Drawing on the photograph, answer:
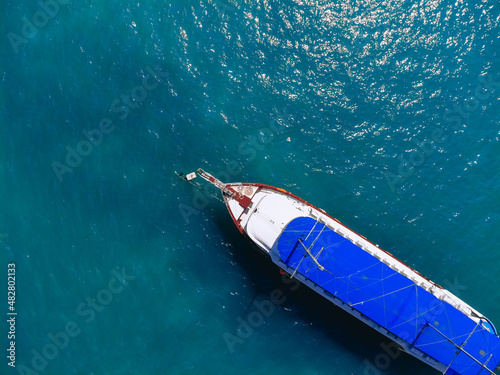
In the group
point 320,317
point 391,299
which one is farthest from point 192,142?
point 391,299

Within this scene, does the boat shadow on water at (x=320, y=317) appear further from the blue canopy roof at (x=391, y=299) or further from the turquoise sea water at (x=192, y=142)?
the blue canopy roof at (x=391, y=299)

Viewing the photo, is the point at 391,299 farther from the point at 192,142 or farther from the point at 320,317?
the point at 192,142

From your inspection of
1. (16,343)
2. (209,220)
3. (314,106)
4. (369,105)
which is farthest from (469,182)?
(16,343)

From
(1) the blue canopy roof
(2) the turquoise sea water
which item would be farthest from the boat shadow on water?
(1) the blue canopy roof

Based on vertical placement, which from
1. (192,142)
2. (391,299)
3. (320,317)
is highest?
(192,142)

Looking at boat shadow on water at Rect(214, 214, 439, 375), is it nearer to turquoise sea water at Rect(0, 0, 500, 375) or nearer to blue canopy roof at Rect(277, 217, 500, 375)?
turquoise sea water at Rect(0, 0, 500, 375)

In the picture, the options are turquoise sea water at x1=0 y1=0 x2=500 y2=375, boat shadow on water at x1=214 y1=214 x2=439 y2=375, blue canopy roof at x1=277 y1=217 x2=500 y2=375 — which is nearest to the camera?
blue canopy roof at x1=277 y1=217 x2=500 y2=375

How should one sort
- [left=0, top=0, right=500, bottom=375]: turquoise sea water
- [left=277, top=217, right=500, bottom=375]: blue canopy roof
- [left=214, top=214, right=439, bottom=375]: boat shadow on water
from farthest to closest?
[left=0, top=0, right=500, bottom=375]: turquoise sea water < [left=214, top=214, right=439, bottom=375]: boat shadow on water < [left=277, top=217, right=500, bottom=375]: blue canopy roof
